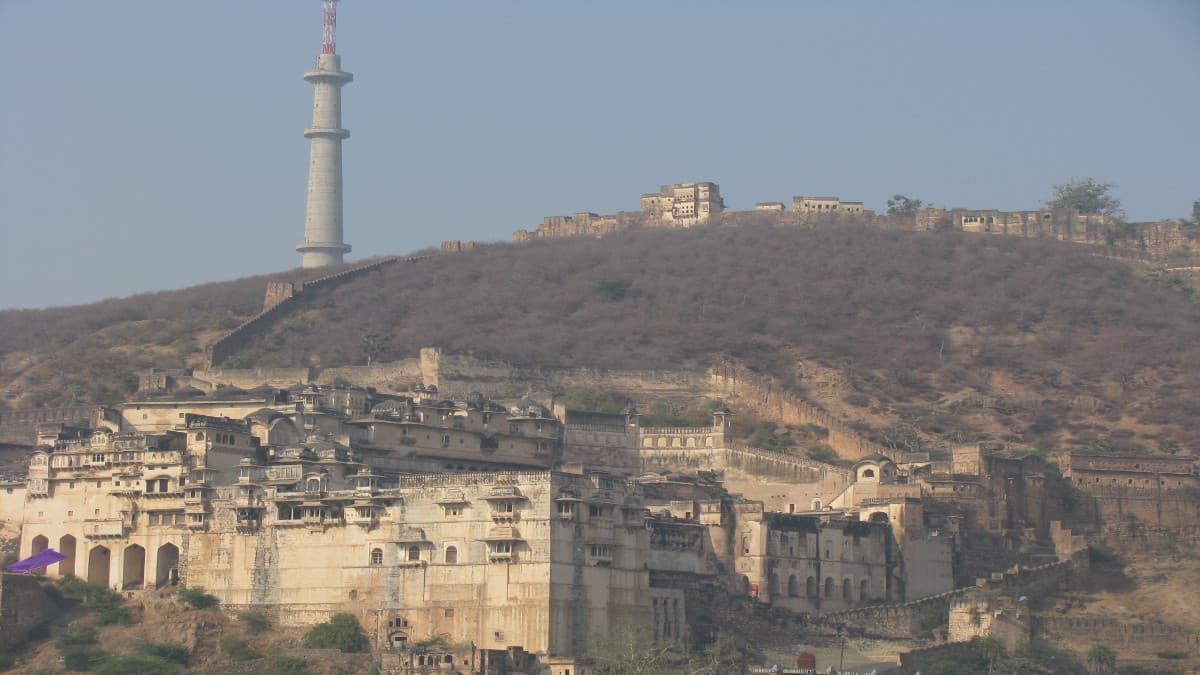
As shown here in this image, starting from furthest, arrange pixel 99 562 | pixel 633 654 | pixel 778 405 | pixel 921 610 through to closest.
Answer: pixel 778 405, pixel 921 610, pixel 99 562, pixel 633 654

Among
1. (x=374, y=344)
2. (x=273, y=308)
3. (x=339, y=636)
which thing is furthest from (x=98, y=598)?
(x=273, y=308)

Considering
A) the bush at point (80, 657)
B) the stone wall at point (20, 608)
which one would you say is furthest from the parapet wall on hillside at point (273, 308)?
the bush at point (80, 657)

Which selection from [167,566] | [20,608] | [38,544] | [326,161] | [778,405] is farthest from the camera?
[326,161]

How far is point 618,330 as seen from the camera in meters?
107

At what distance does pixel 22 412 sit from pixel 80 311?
25851mm

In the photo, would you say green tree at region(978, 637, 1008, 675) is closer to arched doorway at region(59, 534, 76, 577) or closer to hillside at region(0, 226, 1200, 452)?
hillside at region(0, 226, 1200, 452)

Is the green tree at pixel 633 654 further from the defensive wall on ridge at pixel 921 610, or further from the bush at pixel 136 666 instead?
the bush at pixel 136 666

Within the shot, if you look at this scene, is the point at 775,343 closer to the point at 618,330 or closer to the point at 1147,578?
the point at 618,330

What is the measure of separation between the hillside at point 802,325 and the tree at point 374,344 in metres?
0.51

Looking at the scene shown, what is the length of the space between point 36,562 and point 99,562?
70.6 inches

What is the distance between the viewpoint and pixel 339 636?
6525 cm

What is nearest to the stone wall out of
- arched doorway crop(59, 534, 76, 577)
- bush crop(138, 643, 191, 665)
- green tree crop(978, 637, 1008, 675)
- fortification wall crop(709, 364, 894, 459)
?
arched doorway crop(59, 534, 76, 577)

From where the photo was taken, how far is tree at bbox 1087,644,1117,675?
6844 centimetres

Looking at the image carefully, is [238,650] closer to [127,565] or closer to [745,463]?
[127,565]
